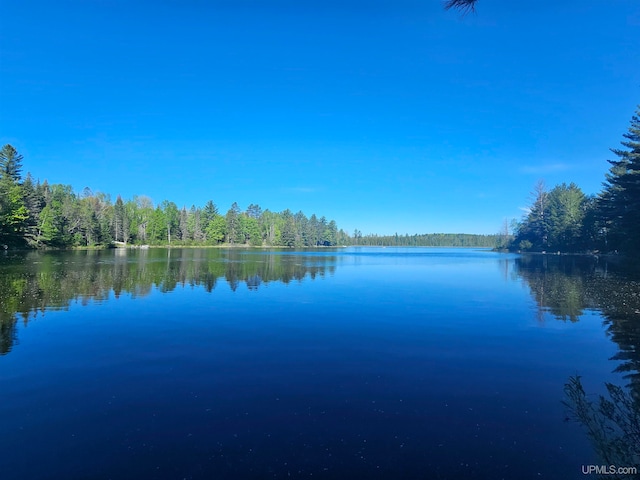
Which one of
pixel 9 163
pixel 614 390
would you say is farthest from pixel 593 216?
pixel 9 163

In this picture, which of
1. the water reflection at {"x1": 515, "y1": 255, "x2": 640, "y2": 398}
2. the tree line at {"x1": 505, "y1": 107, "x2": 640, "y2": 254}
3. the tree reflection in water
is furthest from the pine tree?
the tree reflection in water

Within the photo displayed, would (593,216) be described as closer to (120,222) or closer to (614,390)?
(614,390)

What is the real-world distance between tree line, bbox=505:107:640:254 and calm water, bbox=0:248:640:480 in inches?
1320

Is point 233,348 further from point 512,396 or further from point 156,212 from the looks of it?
point 156,212

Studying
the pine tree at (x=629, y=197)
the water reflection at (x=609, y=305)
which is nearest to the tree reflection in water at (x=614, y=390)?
the water reflection at (x=609, y=305)

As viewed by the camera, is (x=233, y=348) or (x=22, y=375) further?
(x=233, y=348)

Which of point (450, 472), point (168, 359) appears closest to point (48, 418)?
point (168, 359)

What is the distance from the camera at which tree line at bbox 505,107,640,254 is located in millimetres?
41281

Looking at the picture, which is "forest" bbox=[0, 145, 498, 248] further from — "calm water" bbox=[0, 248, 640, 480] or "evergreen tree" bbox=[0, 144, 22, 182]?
"calm water" bbox=[0, 248, 640, 480]

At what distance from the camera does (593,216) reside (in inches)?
2518

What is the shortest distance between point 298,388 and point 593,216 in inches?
2896

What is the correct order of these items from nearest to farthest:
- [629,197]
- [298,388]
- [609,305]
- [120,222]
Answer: [298,388]
[609,305]
[629,197]
[120,222]

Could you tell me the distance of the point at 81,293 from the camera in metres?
18.8

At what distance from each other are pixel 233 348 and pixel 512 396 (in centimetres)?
660
